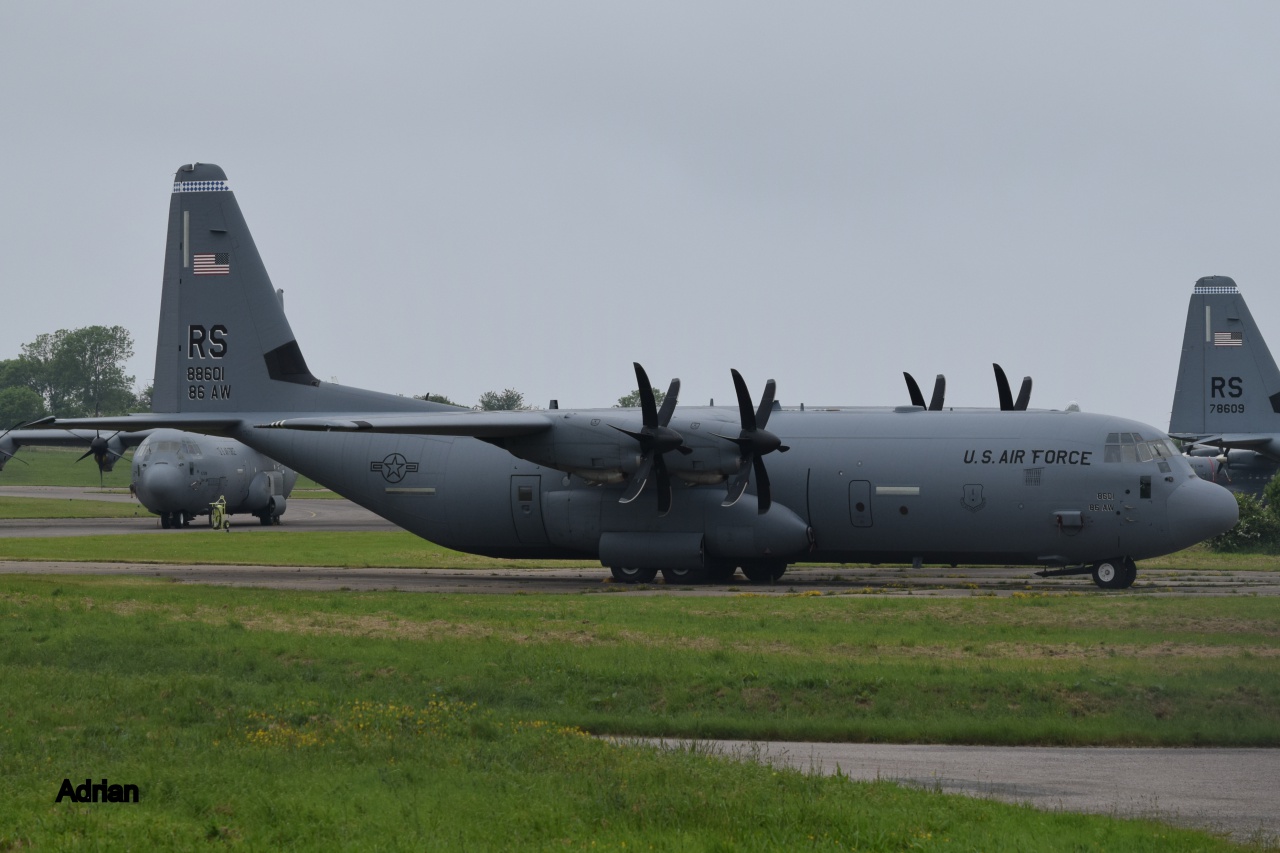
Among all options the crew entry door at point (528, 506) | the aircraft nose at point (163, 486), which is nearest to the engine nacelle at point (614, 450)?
the crew entry door at point (528, 506)

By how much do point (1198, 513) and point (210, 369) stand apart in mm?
25184

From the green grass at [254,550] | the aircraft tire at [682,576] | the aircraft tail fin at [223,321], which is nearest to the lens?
the aircraft tire at [682,576]

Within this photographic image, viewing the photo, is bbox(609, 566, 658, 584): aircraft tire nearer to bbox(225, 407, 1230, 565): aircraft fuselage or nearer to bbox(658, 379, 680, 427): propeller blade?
bbox(225, 407, 1230, 565): aircraft fuselage

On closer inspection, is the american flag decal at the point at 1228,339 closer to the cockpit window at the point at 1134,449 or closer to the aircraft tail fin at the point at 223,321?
the cockpit window at the point at 1134,449

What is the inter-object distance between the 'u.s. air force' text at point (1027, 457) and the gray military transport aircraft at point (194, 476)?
2967 cm

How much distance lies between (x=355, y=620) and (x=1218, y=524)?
18.6 m

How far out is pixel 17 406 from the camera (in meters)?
168

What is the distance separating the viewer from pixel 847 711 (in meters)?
16.2

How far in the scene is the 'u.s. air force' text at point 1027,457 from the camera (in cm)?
2961

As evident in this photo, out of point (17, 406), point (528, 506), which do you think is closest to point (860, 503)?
point (528, 506)

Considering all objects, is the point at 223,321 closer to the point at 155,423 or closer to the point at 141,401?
the point at 155,423

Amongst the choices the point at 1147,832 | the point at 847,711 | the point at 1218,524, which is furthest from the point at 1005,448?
the point at 1147,832

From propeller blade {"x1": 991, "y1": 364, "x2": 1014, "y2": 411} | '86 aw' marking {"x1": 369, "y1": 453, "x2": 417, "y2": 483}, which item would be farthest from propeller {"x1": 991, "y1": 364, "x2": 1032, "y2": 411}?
'86 aw' marking {"x1": 369, "y1": 453, "x2": 417, "y2": 483}

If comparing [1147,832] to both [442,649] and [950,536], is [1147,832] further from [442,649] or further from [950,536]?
[950,536]
